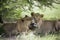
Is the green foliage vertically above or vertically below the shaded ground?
above

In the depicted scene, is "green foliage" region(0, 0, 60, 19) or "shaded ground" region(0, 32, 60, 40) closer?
"shaded ground" region(0, 32, 60, 40)

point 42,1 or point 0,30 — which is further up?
point 42,1

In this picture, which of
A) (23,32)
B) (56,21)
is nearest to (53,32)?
(56,21)

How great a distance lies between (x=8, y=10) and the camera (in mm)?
2922

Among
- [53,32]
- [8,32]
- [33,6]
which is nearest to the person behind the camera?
[8,32]

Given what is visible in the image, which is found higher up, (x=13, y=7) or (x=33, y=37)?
(x=13, y=7)

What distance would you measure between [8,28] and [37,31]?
0.47 metres

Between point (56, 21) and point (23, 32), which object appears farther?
point (56, 21)

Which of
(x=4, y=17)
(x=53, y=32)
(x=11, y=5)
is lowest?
(x=53, y=32)

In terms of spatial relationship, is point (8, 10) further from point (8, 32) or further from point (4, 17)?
point (8, 32)

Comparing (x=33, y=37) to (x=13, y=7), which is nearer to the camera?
(x=33, y=37)

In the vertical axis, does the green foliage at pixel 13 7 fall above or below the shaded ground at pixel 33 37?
above

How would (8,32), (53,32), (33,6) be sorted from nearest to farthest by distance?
1. (8,32)
2. (53,32)
3. (33,6)

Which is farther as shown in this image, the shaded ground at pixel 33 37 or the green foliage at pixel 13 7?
the green foliage at pixel 13 7
